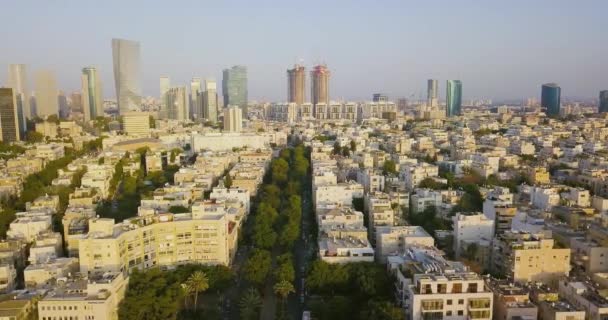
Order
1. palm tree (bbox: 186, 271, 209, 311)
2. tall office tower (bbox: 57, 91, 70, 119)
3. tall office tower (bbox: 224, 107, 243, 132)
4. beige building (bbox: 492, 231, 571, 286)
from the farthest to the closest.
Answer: tall office tower (bbox: 57, 91, 70, 119) → tall office tower (bbox: 224, 107, 243, 132) → beige building (bbox: 492, 231, 571, 286) → palm tree (bbox: 186, 271, 209, 311)

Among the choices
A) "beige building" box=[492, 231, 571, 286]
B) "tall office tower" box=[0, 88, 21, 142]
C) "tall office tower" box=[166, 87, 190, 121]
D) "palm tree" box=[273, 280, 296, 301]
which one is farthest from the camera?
"tall office tower" box=[166, 87, 190, 121]

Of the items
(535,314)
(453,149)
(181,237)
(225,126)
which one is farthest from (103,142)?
(535,314)

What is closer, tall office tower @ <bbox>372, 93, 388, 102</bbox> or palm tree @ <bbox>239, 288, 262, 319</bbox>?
palm tree @ <bbox>239, 288, 262, 319</bbox>

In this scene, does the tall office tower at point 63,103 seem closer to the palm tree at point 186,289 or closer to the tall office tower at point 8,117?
the tall office tower at point 8,117

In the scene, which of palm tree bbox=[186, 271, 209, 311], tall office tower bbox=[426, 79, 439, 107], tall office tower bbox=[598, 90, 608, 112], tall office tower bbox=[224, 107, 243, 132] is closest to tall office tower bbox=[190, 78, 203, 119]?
tall office tower bbox=[224, 107, 243, 132]

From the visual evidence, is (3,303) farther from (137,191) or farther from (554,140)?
(554,140)

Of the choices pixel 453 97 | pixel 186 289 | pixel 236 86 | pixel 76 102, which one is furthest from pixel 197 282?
pixel 76 102

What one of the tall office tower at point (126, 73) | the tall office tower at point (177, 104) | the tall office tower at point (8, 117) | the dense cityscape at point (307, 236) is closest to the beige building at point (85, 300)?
the dense cityscape at point (307, 236)

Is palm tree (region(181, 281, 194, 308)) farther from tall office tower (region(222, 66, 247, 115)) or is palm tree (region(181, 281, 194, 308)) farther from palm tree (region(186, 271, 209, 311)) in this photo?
tall office tower (region(222, 66, 247, 115))
